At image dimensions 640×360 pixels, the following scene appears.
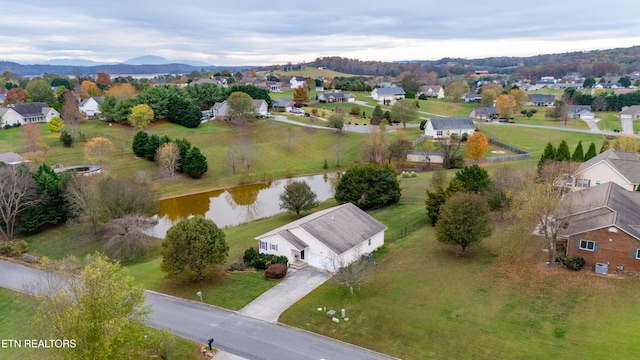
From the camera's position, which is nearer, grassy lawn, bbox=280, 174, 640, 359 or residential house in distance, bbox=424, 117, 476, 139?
grassy lawn, bbox=280, 174, 640, 359

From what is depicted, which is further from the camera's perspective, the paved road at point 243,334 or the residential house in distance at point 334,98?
the residential house in distance at point 334,98

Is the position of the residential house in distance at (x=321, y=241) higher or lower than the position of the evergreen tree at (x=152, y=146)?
lower

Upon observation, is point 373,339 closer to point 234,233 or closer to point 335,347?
point 335,347

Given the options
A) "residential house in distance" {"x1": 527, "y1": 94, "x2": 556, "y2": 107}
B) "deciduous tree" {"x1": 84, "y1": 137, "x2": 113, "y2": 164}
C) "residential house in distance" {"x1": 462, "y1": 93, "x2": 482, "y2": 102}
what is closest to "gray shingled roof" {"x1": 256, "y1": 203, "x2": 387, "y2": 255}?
"deciduous tree" {"x1": 84, "y1": 137, "x2": 113, "y2": 164}

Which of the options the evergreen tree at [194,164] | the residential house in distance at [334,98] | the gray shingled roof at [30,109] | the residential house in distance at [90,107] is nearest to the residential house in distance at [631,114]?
the residential house in distance at [334,98]

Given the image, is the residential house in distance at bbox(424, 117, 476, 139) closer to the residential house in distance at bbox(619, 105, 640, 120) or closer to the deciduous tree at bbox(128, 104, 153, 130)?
the residential house in distance at bbox(619, 105, 640, 120)

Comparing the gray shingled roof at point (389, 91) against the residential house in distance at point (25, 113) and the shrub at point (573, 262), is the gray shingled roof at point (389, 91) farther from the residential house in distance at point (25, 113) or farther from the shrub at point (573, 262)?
the shrub at point (573, 262)

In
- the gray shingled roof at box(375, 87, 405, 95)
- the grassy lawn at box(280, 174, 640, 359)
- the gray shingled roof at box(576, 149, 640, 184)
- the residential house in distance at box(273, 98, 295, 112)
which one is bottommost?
the grassy lawn at box(280, 174, 640, 359)
